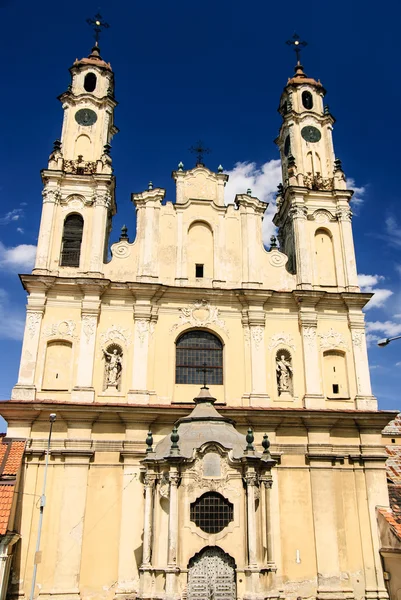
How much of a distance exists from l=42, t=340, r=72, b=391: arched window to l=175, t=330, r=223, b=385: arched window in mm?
4154

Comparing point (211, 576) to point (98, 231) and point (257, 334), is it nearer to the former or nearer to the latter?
point (257, 334)

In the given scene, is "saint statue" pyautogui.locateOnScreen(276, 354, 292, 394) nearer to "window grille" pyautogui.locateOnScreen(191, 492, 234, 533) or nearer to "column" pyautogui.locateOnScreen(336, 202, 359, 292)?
"column" pyautogui.locateOnScreen(336, 202, 359, 292)

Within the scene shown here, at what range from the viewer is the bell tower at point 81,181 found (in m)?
22.7

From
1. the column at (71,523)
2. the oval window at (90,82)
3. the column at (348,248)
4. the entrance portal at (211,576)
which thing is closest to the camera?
A: the entrance portal at (211,576)

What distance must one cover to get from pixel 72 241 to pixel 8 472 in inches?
384

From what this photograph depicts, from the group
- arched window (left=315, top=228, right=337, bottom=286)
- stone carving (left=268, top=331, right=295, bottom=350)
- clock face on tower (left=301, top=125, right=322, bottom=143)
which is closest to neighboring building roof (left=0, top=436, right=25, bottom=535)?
stone carving (left=268, top=331, right=295, bottom=350)

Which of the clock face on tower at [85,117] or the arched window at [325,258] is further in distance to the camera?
the clock face on tower at [85,117]

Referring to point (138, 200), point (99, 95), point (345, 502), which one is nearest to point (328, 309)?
point (345, 502)

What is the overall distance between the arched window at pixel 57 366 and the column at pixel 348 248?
1189 cm

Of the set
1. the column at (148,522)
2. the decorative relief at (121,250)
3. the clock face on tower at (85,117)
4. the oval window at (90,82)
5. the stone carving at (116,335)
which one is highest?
A: the oval window at (90,82)

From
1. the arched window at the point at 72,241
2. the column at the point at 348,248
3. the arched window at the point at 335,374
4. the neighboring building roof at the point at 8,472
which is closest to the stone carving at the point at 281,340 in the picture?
the arched window at the point at 335,374

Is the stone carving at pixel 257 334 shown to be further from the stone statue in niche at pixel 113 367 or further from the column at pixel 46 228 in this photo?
the column at pixel 46 228

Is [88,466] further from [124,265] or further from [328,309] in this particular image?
[328,309]

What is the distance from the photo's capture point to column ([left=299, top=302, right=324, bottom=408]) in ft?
70.0
